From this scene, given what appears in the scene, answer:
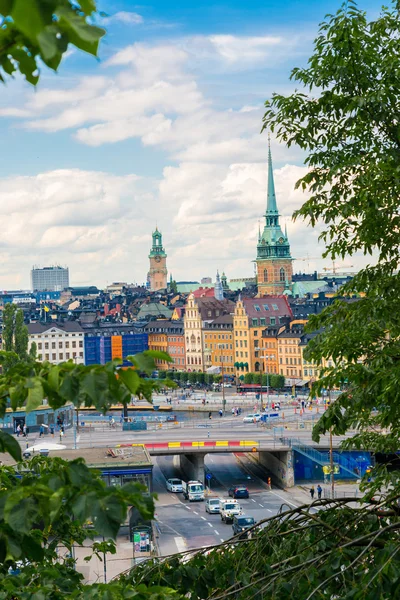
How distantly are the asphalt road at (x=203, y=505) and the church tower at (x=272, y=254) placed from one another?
334 ft

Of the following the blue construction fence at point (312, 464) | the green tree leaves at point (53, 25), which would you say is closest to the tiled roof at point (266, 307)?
the blue construction fence at point (312, 464)

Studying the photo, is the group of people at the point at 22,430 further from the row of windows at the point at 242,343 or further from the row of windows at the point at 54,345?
the row of windows at the point at 54,345

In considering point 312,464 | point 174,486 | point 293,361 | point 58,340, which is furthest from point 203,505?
point 58,340

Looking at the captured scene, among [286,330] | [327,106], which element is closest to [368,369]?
[327,106]

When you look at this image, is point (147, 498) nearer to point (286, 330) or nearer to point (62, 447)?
point (62, 447)

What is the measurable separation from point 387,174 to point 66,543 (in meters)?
4.07

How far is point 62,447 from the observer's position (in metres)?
49.8

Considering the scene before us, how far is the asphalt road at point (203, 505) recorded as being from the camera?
123 feet

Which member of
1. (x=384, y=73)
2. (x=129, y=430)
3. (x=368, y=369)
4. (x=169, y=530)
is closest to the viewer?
(x=368, y=369)

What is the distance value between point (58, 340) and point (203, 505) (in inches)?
3178

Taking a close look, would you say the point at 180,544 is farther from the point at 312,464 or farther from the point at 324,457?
the point at 312,464

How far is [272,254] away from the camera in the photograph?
Result: 16475 cm

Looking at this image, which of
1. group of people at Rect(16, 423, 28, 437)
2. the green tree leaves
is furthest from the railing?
the green tree leaves

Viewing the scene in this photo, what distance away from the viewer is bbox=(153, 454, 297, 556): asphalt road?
3753 centimetres
